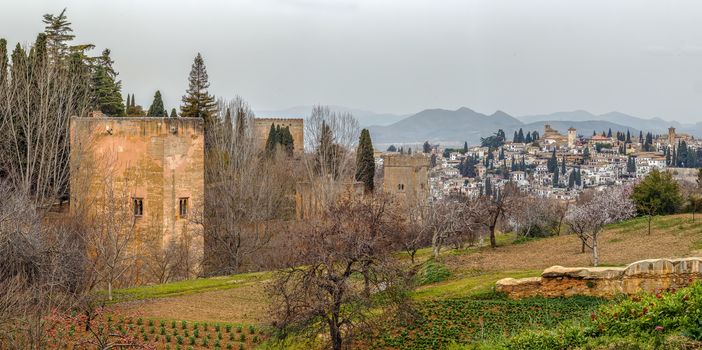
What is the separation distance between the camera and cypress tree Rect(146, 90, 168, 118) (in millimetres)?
50719

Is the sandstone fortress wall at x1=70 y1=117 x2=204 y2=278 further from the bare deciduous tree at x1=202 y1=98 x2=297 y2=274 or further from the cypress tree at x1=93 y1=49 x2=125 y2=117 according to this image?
the cypress tree at x1=93 y1=49 x2=125 y2=117

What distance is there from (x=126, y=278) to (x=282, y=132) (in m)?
30.9

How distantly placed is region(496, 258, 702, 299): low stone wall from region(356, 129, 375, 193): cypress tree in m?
27.1

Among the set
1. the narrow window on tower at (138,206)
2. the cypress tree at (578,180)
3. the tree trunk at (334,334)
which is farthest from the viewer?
the cypress tree at (578,180)

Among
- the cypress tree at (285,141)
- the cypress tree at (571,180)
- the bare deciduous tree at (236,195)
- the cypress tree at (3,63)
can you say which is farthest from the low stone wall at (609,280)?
the cypress tree at (571,180)

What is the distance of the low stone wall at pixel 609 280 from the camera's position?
20.5m

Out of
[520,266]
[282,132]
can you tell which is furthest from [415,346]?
[282,132]

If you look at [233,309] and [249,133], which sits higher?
[249,133]

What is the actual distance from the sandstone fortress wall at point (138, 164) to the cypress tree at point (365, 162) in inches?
717

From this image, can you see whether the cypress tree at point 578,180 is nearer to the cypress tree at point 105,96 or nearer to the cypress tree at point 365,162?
the cypress tree at point 365,162

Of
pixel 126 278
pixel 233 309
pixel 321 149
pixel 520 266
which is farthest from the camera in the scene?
pixel 321 149

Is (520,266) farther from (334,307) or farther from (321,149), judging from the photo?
(321,149)

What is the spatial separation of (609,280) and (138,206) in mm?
19779

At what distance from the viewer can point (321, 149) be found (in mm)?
45312
